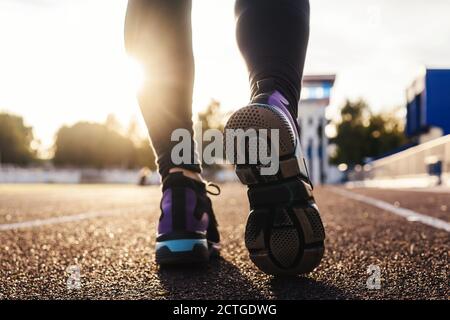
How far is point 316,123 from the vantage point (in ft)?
123

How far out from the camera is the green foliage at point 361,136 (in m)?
53.1

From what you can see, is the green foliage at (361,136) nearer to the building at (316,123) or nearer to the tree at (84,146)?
the building at (316,123)

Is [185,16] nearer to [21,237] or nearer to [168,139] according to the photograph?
[168,139]

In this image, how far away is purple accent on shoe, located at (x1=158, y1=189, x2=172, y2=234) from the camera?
1.46 meters

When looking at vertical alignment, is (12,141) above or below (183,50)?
above

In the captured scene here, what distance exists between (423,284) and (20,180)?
46.7 meters

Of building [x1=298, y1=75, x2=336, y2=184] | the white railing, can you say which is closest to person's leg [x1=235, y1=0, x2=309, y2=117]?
the white railing

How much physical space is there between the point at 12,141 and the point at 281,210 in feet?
186

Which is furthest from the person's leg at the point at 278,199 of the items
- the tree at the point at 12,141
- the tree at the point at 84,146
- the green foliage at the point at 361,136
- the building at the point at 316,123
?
the tree at the point at 84,146

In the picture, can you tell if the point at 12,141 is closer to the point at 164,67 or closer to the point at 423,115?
the point at 423,115

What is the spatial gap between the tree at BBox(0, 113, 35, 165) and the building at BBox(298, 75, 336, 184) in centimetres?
3034

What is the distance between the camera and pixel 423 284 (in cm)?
112

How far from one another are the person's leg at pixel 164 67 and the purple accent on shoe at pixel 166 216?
0.29 feet

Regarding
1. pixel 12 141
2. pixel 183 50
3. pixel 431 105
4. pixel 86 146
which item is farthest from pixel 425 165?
pixel 12 141
